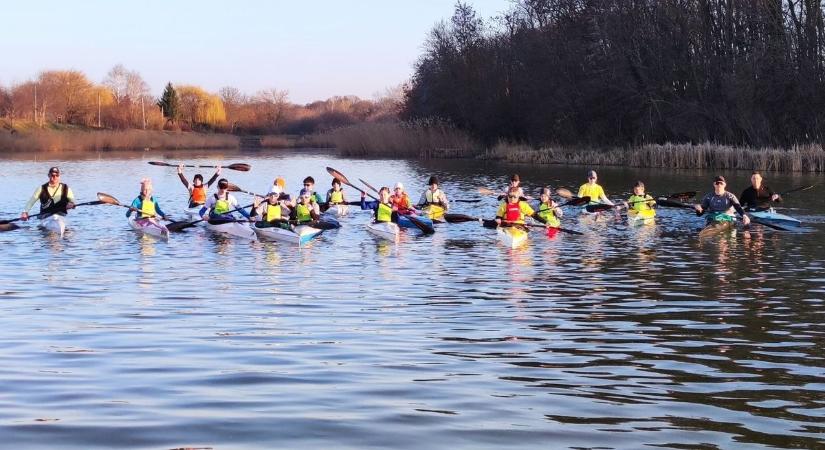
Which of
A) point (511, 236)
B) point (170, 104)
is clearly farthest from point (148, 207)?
point (170, 104)

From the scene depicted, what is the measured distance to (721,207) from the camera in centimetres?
2058

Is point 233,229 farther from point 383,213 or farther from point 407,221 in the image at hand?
point 407,221

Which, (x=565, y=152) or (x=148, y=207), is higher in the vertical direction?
(x=565, y=152)

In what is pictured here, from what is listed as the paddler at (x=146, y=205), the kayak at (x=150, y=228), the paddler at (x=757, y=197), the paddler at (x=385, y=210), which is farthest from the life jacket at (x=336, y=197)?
the paddler at (x=757, y=197)

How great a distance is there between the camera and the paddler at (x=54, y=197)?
2111cm

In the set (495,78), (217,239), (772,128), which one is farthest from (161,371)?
(495,78)

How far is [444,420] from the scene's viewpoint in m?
6.71

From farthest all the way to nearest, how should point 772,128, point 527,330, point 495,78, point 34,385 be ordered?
point 495,78 < point 772,128 < point 527,330 < point 34,385

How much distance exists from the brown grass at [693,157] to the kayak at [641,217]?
1749cm

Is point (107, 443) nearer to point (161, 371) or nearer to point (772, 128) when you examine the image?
point (161, 371)

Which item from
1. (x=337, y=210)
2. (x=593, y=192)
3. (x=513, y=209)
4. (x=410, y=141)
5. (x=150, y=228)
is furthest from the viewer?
(x=410, y=141)

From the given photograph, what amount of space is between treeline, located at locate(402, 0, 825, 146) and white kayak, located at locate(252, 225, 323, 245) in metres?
28.7

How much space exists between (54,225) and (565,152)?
3495cm

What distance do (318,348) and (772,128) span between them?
126 feet
